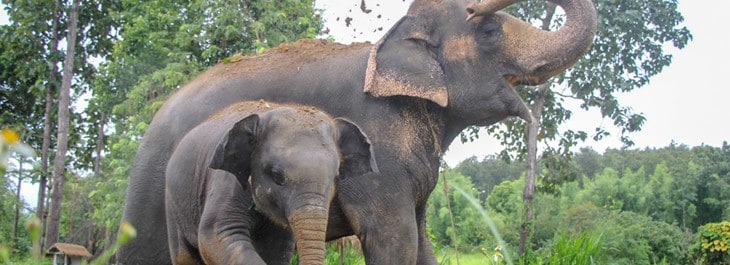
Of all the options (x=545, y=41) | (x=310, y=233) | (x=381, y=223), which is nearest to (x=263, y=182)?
(x=310, y=233)

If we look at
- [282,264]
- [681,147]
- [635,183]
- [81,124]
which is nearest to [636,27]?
[282,264]

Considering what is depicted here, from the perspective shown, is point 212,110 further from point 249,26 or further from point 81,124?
point 81,124

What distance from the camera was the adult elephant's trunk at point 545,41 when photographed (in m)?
5.50

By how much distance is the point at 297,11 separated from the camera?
1501cm

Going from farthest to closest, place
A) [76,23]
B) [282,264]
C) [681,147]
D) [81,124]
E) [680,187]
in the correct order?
[681,147]
[680,187]
[81,124]
[76,23]
[282,264]

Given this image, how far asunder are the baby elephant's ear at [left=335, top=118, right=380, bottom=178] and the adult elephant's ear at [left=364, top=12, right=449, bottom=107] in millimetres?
770

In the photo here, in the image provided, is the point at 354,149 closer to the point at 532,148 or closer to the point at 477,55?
the point at 477,55

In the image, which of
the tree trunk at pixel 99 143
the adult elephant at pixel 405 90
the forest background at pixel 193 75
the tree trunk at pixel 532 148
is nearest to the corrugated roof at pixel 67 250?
the forest background at pixel 193 75

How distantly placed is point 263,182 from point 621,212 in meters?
18.3

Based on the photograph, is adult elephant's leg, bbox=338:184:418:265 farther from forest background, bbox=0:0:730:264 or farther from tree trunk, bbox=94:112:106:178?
tree trunk, bbox=94:112:106:178

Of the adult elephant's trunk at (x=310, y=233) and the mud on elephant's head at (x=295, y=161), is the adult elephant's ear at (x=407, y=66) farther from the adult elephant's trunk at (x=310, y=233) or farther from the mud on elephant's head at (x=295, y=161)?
the adult elephant's trunk at (x=310, y=233)

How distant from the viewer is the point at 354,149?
4660mm

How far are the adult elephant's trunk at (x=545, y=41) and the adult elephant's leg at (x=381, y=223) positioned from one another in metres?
1.07

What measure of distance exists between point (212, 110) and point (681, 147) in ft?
195
